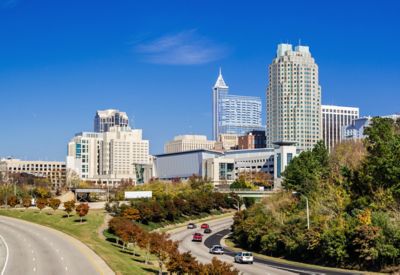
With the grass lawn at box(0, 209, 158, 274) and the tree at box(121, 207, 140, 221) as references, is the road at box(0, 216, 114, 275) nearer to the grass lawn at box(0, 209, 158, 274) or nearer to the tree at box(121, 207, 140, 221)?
the grass lawn at box(0, 209, 158, 274)

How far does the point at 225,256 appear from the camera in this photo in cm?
8906

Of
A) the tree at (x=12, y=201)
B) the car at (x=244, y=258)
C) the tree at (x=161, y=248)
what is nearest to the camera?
the tree at (x=161, y=248)

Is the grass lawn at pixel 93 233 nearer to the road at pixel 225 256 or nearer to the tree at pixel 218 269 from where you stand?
the road at pixel 225 256

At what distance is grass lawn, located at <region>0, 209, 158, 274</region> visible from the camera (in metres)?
65.4

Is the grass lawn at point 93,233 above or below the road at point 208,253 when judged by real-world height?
above

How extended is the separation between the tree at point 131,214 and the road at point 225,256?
7.43 m

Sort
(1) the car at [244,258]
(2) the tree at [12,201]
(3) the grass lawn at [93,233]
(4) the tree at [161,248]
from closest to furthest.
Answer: (4) the tree at [161,248] < (3) the grass lawn at [93,233] < (1) the car at [244,258] < (2) the tree at [12,201]

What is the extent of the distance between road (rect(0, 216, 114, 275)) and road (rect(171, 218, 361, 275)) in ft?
50.0

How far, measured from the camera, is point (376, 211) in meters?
79.2

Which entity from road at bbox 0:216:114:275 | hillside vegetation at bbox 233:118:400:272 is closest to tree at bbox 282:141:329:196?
hillside vegetation at bbox 233:118:400:272

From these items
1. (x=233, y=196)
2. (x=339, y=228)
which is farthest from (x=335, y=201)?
(x=233, y=196)

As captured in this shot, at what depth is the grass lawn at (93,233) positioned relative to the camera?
6544 cm

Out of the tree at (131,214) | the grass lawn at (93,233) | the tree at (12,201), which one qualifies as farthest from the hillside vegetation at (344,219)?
the tree at (12,201)

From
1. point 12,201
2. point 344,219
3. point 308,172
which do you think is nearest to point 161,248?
point 344,219
